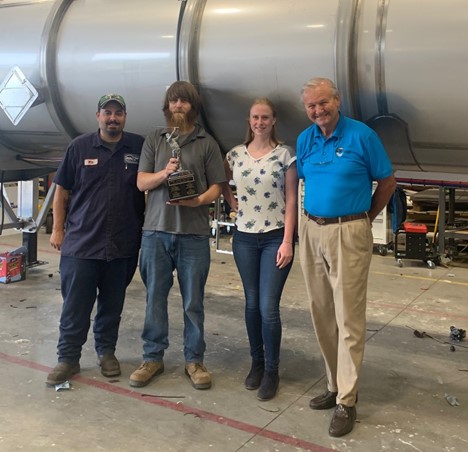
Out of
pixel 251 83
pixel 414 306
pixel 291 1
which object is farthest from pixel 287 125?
pixel 414 306

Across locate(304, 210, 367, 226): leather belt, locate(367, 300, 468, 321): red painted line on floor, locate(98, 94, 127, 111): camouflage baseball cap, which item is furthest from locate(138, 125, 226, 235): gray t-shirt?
locate(367, 300, 468, 321): red painted line on floor

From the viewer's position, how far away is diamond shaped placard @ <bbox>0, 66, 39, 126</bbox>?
8.48 feet

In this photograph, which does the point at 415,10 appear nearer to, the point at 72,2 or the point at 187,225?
the point at 187,225

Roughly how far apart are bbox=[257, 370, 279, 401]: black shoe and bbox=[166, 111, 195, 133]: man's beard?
1234 mm

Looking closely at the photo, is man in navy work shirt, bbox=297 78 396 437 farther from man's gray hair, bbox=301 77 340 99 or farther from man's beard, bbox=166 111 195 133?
man's beard, bbox=166 111 195 133

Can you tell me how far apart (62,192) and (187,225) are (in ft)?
2.30

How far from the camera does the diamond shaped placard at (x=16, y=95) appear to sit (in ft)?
8.48

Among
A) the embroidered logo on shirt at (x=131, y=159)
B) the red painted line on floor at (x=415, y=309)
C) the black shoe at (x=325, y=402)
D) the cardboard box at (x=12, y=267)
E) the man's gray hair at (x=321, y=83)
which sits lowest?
the red painted line on floor at (x=415, y=309)

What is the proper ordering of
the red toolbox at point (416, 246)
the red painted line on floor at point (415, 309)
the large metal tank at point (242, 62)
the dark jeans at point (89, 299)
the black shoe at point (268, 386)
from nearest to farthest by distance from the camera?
1. the large metal tank at point (242, 62)
2. the black shoe at point (268, 386)
3. the dark jeans at point (89, 299)
4. the red painted line on floor at point (415, 309)
5. the red toolbox at point (416, 246)

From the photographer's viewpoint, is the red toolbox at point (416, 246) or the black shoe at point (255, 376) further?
the red toolbox at point (416, 246)

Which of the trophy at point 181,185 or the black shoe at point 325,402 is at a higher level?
the trophy at point 181,185

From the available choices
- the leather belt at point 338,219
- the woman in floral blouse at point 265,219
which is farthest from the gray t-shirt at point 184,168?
the leather belt at point 338,219

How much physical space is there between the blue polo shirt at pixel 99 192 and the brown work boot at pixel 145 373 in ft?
1.92

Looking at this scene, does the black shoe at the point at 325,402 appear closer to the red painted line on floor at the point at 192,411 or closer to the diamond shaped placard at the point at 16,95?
the red painted line on floor at the point at 192,411
